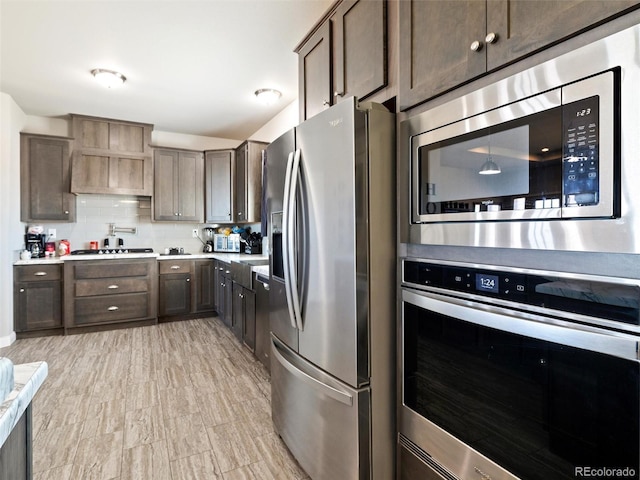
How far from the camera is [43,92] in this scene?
12.0 feet

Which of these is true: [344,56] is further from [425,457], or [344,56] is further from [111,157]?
[111,157]

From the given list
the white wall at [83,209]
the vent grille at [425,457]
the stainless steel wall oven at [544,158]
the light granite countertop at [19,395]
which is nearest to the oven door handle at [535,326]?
the stainless steel wall oven at [544,158]

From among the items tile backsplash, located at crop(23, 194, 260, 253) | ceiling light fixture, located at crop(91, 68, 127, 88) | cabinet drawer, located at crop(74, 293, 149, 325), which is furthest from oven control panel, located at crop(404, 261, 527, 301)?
cabinet drawer, located at crop(74, 293, 149, 325)

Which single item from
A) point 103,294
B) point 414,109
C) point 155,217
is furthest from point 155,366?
point 414,109

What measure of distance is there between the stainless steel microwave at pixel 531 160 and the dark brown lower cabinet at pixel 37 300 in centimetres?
460

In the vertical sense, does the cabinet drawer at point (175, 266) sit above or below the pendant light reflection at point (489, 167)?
below

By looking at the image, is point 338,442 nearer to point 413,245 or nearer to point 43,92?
point 413,245

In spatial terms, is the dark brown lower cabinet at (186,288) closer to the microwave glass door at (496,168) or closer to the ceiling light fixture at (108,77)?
the ceiling light fixture at (108,77)

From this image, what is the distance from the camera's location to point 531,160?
34.4 inches

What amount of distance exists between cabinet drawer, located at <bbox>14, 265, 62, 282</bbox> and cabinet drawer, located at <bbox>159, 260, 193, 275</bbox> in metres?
1.13

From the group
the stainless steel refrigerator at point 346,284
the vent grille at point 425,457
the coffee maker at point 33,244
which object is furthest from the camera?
the coffee maker at point 33,244

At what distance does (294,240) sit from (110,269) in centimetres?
362

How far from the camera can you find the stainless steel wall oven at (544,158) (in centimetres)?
71

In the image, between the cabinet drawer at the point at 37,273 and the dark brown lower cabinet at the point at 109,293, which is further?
the dark brown lower cabinet at the point at 109,293
